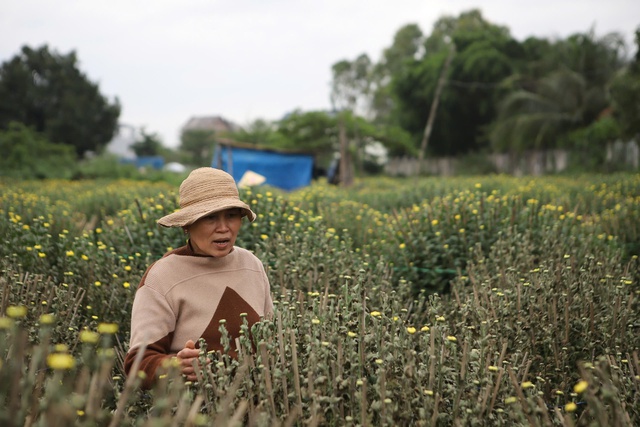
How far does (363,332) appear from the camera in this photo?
1998 millimetres

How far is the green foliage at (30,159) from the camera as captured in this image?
62.2 feet

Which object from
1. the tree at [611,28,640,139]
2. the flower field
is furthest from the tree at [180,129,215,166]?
the flower field

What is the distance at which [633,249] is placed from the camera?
5215 mm

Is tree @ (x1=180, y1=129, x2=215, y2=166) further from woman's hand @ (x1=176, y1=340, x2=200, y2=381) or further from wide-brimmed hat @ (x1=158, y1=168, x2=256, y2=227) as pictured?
woman's hand @ (x1=176, y1=340, x2=200, y2=381)

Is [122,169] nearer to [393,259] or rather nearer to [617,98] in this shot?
[617,98]

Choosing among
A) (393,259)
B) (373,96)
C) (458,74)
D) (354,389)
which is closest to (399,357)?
(354,389)

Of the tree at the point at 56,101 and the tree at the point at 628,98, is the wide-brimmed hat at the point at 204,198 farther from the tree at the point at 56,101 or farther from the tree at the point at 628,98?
the tree at the point at 56,101

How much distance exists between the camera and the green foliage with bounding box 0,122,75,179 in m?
19.0

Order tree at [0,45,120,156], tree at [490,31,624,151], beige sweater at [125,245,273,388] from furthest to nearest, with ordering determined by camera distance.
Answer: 1. tree at [0,45,120,156]
2. tree at [490,31,624,151]
3. beige sweater at [125,245,273,388]

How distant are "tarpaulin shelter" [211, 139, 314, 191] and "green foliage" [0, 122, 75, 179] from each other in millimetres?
5825

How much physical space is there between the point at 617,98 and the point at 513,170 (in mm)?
14864

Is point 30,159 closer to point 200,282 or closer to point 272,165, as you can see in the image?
point 272,165

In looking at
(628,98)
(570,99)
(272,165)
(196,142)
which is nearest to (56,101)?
(196,142)

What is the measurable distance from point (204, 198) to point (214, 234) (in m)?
0.15
